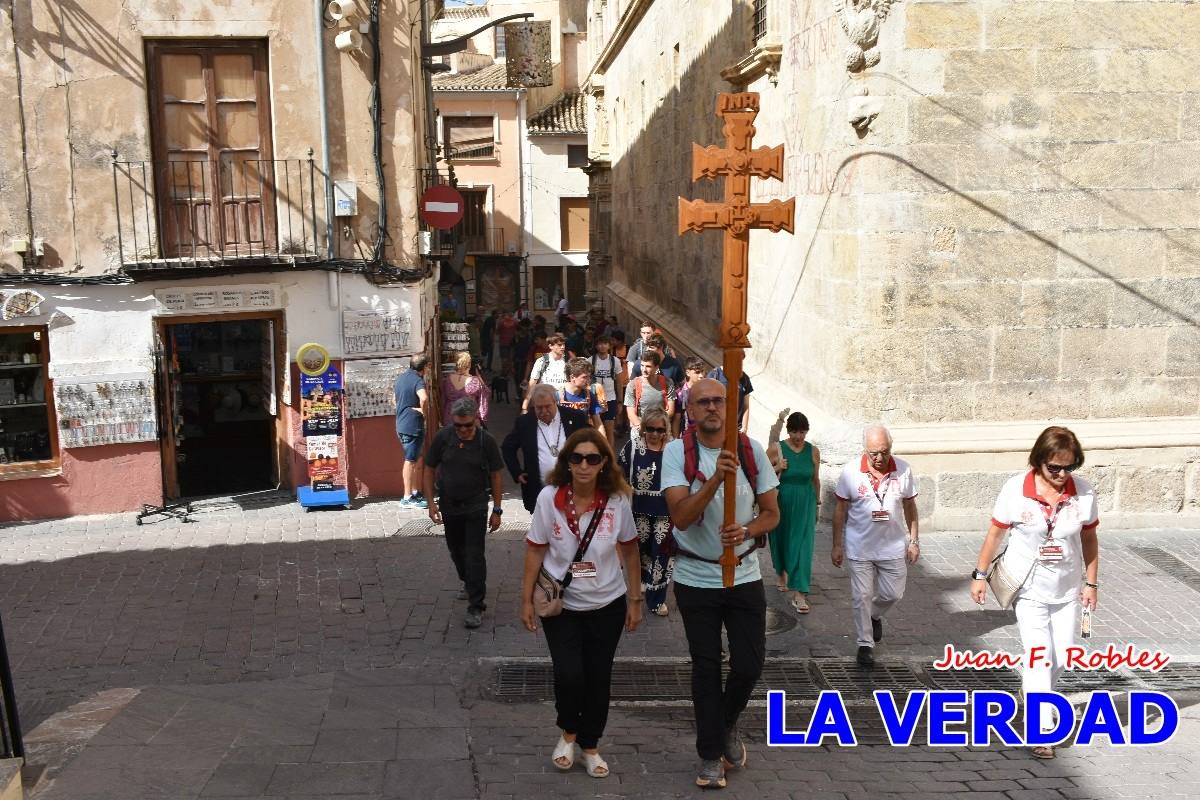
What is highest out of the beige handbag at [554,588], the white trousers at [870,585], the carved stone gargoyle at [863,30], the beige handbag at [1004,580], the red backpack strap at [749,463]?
the carved stone gargoyle at [863,30]

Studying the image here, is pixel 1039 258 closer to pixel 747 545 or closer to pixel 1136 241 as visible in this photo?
pixel 1136 241

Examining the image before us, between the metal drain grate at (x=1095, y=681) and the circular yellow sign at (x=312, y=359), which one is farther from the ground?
the circular yellow sign at (x=312, y=359)

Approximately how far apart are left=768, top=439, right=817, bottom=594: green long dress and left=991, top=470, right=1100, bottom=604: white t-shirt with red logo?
7.23ft

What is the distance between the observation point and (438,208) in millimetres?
12391

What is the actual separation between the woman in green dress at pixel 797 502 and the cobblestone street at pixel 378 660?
30 cm

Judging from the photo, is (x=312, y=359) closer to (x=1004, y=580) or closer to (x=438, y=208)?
(x=438, y=208)

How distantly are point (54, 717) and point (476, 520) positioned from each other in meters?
2.83

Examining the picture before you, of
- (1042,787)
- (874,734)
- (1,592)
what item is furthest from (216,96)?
(1042,787)

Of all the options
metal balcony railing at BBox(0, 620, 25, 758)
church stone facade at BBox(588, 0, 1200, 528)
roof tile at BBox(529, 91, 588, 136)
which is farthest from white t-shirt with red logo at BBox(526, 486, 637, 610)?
roof tile at BBox(529, 91, 588, 136)

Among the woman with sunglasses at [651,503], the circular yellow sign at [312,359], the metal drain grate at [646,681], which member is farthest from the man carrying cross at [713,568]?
the circular yellow sign at [312,359]

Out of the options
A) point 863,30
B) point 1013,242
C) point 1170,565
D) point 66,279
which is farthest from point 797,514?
point 66,279

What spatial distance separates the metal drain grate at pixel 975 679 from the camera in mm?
7078

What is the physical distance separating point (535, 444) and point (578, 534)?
3.30 metres

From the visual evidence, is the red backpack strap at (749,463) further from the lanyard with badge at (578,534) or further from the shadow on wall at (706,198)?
the shadow on wall at (706,198)
